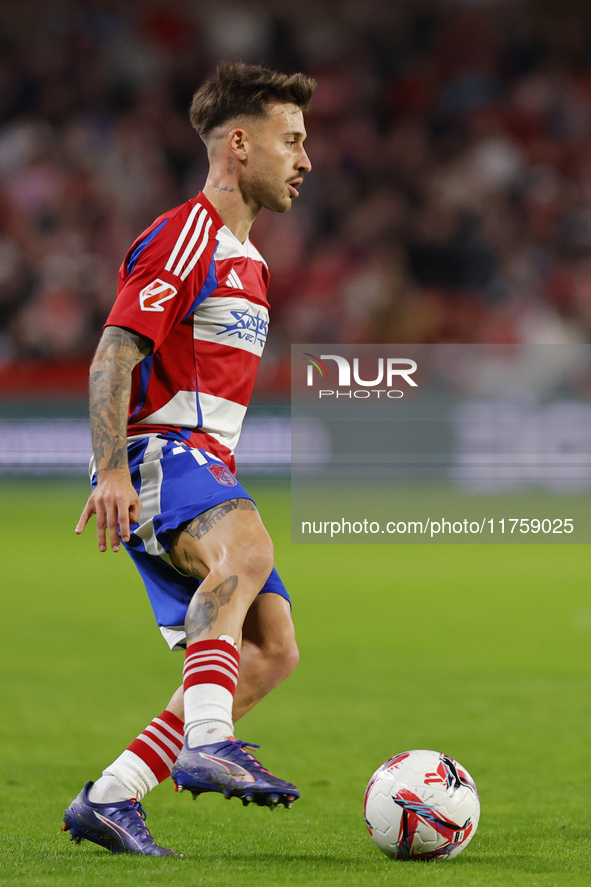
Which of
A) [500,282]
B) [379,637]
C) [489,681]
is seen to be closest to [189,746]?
[489,681]

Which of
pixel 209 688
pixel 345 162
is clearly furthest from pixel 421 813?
pixel 345 162

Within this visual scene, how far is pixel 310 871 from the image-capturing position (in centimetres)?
288

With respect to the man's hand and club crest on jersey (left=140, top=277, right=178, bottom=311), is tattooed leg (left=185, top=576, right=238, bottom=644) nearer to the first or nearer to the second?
the man's hand

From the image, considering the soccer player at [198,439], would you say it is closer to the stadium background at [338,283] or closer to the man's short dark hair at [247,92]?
the man's short dark hair at [247,92]

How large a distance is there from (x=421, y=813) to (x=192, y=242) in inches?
66.8

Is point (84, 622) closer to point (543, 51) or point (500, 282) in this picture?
point (500, 282)

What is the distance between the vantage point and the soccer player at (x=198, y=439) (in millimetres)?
2875

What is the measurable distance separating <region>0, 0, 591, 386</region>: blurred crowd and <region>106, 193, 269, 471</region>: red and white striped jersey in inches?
376

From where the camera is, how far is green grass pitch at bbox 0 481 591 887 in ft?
10.2

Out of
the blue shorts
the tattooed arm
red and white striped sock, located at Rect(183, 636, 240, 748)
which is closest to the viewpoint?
red and white striped sock, located at Rect(183, 636, 240, 748)

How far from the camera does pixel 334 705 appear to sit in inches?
223

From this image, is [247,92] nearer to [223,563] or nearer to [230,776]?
[223,563]

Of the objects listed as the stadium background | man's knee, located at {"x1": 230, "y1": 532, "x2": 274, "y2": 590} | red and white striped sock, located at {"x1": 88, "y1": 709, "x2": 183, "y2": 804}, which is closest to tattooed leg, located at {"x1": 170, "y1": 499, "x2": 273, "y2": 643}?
man's knee, located at {"x1": 230, "y1": 532, "x2": 274, "y2": 590}

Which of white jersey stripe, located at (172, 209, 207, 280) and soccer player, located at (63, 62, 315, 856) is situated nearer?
soccer player, located at (63, 62, 315, 856)
